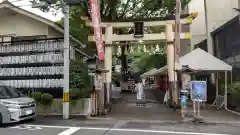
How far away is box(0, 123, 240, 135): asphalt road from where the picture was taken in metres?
9.91

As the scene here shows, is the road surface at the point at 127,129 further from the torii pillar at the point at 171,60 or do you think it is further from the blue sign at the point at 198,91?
the torii pillar at the point at 171,60

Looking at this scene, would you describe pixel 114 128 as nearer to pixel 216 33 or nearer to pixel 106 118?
pixel 106 118

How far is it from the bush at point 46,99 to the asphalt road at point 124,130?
2.76 metres

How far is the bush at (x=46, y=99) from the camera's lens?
14180 mm

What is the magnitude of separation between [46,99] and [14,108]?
3045mm

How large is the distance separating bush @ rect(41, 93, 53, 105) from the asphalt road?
2.76m

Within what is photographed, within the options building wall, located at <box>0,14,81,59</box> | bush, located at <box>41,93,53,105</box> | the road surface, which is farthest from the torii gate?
the road surface

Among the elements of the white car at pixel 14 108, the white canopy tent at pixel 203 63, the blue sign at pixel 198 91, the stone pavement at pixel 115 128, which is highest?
the white canopy tent at pixel 203 63

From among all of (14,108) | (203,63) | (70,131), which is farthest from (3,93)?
(203,63)

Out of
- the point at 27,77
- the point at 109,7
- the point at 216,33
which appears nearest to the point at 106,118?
the point at 27,77

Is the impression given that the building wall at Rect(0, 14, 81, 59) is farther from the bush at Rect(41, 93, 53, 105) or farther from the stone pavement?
the stone pavement

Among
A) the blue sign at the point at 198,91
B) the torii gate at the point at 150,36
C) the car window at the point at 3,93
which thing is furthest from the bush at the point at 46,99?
the blue sign at the point at 198,91

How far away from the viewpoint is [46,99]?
46.6ft

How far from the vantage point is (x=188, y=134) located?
967cm
